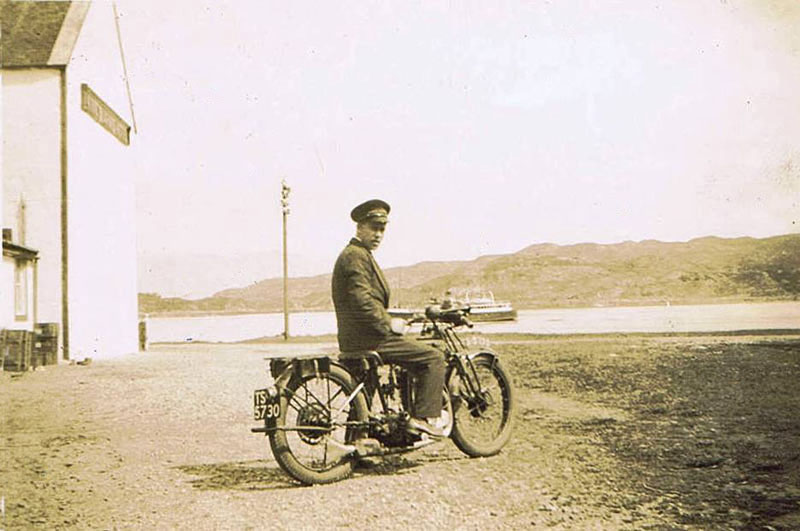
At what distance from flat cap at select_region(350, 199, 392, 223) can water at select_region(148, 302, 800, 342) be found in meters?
0.69

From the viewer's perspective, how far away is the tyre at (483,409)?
4.59 meters

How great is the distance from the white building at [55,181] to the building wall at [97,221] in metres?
0.03

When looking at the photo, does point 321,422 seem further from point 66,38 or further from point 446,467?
point 66,38

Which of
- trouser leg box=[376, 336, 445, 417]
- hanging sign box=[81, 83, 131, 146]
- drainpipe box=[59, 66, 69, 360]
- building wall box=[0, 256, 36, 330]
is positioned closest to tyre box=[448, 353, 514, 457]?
trouser leg box=[376, 336, 445, 417]

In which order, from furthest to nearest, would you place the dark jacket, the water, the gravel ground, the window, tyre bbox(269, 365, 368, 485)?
the window
the water
the dark jacket
tyre bbox(269, 365, 368, 485)
the gravel ground

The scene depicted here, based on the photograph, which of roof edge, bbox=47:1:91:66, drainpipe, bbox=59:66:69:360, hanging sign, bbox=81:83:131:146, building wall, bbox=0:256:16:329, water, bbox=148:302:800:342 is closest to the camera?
water, bbox=148:302:800:342

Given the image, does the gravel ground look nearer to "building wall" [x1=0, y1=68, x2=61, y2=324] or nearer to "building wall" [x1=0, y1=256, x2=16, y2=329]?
"building wall" [x1=0, y1=256, x2=16, y2=329]

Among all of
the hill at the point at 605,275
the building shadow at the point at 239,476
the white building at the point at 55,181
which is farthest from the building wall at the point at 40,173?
the building shadow at the point at 239,476

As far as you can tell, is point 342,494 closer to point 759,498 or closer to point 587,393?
point 759,498

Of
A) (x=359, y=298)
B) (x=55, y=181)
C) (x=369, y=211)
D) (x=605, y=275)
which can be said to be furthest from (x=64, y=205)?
(x=359, y=298)

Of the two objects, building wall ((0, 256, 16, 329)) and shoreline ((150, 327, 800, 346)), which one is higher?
building wall ((0, 256, 16, 329))

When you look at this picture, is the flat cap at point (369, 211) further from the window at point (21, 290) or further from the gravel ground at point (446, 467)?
the window at point (21, 290)

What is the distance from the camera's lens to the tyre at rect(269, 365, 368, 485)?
3922mm

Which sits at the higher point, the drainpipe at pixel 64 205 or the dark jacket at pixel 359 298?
the drainpipe at pixel 64 205
